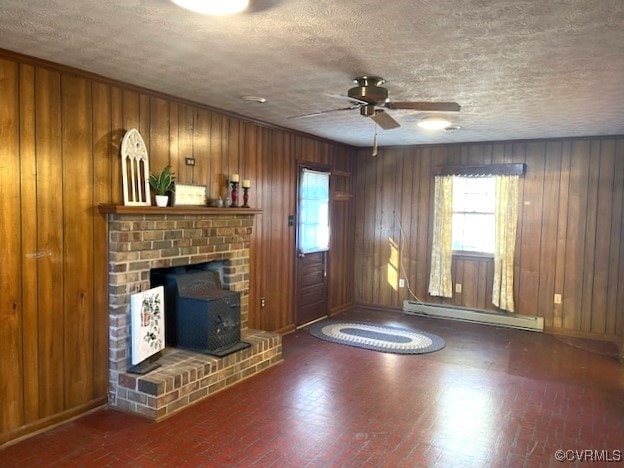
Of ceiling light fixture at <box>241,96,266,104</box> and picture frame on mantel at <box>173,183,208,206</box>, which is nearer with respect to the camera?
ceiling light fixture at <box>241,96,266,104</box>

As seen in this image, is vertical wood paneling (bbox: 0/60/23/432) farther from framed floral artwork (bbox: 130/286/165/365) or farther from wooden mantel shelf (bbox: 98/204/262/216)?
framed floral artwork (bbox: 130/286/165/365)

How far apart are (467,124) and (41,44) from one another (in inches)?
148

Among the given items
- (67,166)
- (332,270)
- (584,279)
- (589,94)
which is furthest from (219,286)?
(584,279)

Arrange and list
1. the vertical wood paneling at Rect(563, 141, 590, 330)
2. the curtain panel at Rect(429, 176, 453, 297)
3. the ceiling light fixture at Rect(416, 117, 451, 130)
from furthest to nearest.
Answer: the curtain panel at Rect(429, 176, 453, 297) → the vertical wood paneling at Rect(563, 141, 590, 330) → the ceiling light fixture at Rect(416, 117, 451, 130)

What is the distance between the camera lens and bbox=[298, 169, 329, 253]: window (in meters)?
5.69

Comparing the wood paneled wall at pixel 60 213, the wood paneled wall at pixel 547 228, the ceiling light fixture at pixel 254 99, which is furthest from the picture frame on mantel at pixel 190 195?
the wood paneled wall at pixel 547 228

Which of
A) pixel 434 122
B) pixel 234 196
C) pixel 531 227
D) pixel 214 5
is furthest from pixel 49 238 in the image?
pixel 531 227

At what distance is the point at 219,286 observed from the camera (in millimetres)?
4391

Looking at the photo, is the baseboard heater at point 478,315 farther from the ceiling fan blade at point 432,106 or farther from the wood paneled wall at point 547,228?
the ceiling fan blade at point 432,106

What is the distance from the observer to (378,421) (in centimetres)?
327

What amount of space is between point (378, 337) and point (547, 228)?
8.03ft

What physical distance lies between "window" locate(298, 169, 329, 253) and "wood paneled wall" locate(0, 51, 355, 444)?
181cm

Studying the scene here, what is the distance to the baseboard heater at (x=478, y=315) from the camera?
5.79 meters

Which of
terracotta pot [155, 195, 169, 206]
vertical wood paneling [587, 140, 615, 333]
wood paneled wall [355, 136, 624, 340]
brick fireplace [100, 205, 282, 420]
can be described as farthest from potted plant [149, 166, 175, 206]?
vertical wood paneling [587, 140, 615, 333]
